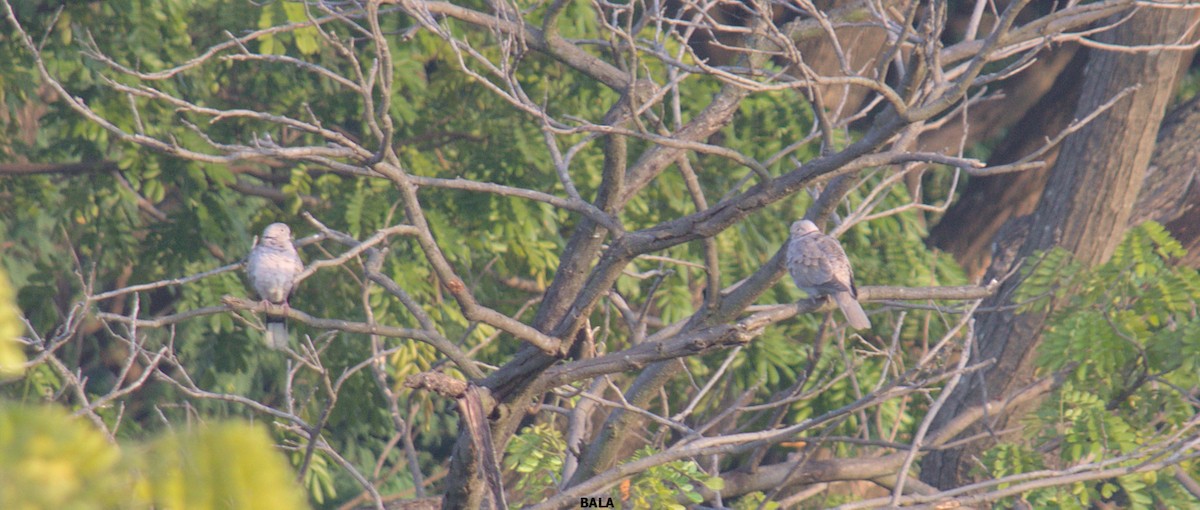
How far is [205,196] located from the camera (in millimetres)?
6434

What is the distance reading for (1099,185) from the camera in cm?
623

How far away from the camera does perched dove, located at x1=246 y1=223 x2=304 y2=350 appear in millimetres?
4805

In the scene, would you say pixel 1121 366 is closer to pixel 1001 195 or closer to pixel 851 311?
pixel 851 311

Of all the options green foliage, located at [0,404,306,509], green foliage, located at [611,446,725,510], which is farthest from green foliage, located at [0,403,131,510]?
green foliage, located at [611,446,725,510]

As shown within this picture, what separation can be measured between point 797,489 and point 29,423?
586 cm

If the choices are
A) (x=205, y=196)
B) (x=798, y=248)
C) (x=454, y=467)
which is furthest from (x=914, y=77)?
(x=205, y=196)

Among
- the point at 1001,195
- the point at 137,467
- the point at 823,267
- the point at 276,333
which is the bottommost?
the point at 276,333

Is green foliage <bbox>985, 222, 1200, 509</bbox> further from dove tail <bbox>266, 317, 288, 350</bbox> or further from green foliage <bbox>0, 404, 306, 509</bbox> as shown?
green foliage <bbox>0, 404, 306, 509</bbox>

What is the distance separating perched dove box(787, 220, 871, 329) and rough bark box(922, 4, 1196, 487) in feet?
5.67

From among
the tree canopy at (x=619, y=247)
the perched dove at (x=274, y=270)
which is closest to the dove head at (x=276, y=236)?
the perched dove at (x=274, y=270)

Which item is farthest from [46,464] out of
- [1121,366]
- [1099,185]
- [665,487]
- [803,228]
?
[1099,185]

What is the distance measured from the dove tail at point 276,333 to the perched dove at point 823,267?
2.29 metres

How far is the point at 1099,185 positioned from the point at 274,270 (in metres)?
4.43

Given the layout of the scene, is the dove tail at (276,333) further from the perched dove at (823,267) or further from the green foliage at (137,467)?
the green foliage at (137,467)
